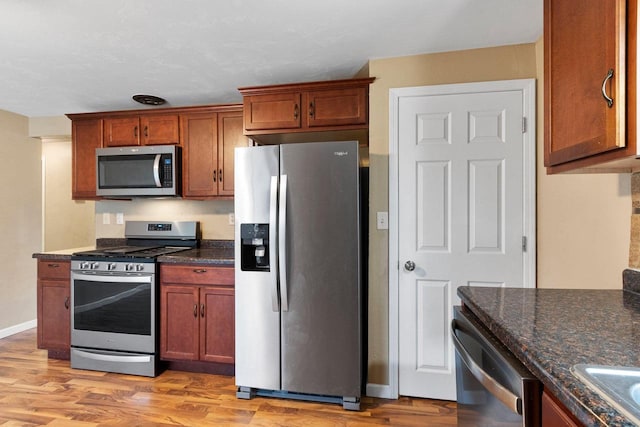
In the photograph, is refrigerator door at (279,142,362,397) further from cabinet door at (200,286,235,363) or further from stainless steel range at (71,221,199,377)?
stainless steel range at (71,221,199,377)

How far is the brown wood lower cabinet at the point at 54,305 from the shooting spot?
2.79 meters

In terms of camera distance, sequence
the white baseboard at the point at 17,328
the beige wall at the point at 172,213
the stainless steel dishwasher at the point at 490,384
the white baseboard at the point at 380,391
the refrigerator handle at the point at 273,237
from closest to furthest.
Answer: the stainless steel dishwasher at the point at 490,384, the refrigerator handle at the point at 273,237, the white baseboard at the point at 380,391, the beige wall at the point at 172,213, the white baseboard at the point at 17,328

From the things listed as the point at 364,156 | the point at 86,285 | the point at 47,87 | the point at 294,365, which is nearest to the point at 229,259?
the point at 294,365

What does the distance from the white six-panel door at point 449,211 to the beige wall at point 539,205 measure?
10 cm

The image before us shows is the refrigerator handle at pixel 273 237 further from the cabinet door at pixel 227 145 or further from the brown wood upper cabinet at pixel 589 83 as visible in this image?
the brown wood upper cabinet at pixel 589 83

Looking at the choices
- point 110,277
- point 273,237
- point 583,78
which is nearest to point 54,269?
point 110,277

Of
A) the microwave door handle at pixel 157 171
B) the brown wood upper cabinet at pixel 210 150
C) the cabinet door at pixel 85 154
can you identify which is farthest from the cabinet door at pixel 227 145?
the cabinet door at pixel 85 154

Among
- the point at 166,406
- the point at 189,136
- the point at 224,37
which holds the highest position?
the point at 224,37

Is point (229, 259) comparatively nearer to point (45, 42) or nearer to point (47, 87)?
point (45, 42)

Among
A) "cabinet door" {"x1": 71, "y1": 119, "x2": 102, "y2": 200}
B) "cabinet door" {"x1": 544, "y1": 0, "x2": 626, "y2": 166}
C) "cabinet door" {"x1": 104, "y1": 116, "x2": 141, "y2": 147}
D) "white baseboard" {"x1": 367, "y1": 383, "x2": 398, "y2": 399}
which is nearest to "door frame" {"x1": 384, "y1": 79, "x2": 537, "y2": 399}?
"white baseboard" {"x1": 367, "y1": 383, "x2": 398, "y2": 399}

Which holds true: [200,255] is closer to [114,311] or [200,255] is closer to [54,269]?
[114,311]

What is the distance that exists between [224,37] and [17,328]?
3.81m

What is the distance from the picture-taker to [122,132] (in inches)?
121

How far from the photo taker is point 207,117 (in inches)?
117
